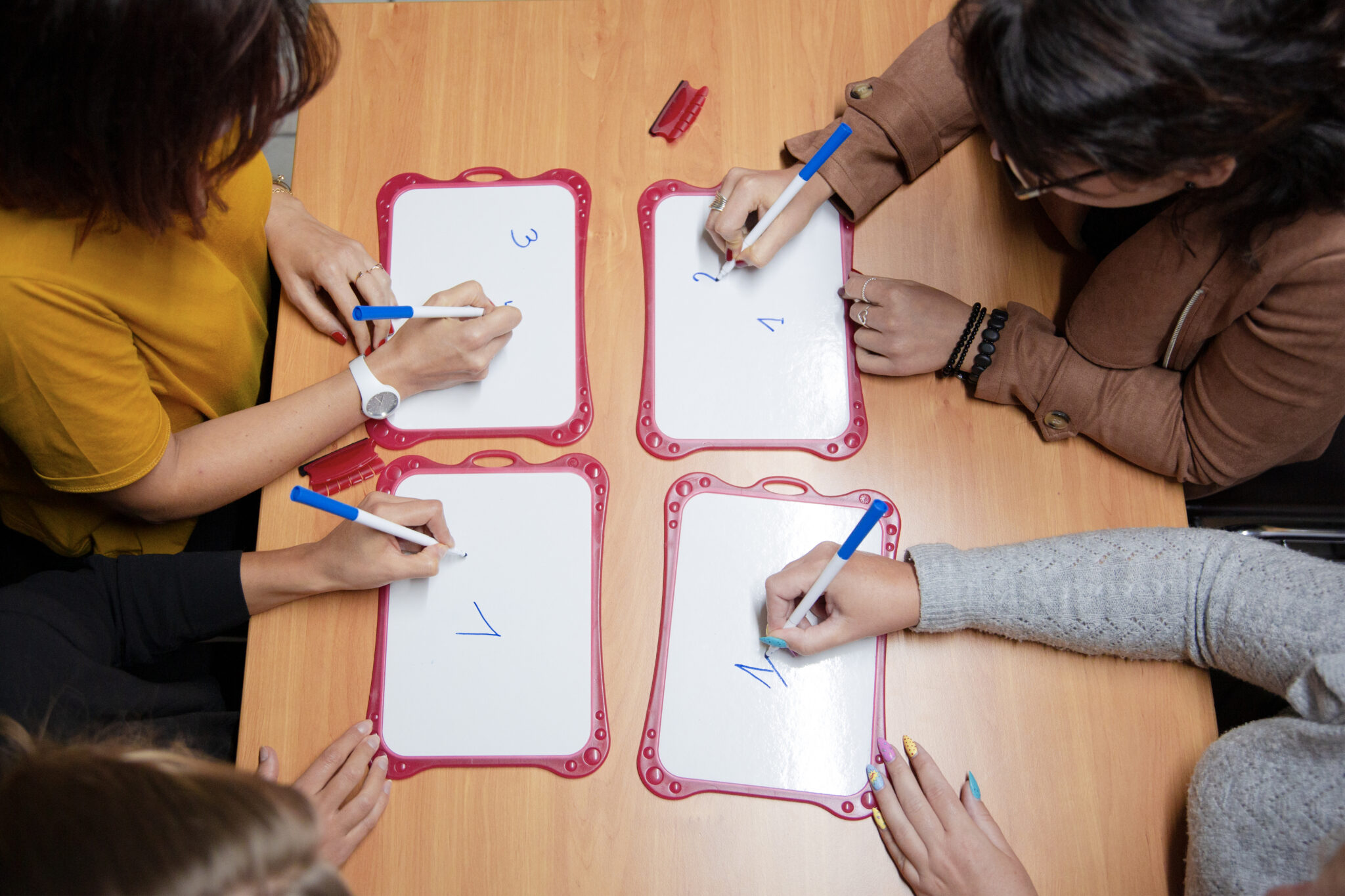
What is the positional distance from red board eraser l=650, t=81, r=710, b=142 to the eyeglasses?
361mm

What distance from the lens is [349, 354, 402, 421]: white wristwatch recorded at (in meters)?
0.86

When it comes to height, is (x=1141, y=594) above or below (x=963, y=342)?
below

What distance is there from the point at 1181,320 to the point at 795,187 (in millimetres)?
370

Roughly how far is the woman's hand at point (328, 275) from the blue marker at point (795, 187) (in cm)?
36

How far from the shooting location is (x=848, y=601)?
0.79 meters

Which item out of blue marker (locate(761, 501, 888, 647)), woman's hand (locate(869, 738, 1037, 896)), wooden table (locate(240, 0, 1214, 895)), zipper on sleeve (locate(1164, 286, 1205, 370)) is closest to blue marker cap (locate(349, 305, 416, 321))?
wooden table (locate(240, 0, 1214, 895))

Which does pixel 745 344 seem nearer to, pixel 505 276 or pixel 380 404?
pixel 505 276

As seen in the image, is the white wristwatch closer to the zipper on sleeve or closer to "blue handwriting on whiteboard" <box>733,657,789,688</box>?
"blue handwriting on whiteboard" <box>733,657,789,688</box>

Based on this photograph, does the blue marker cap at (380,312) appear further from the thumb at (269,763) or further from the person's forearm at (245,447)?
the thumb at (269,763)

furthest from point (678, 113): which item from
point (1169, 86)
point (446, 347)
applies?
point (1169, 86)

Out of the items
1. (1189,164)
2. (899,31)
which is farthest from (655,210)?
(1189,164)

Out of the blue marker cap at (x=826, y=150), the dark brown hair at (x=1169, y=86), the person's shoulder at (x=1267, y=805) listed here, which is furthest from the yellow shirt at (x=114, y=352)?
the person's shoulder at (x=1267, y=805)

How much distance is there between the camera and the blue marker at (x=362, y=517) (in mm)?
670

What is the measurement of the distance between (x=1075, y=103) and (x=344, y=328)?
705mm
